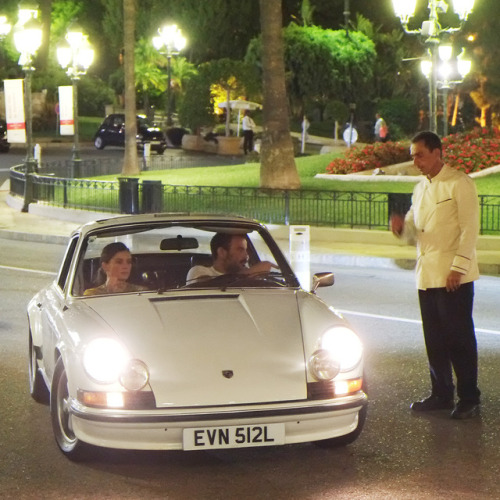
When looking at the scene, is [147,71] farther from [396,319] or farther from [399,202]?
[396,319]

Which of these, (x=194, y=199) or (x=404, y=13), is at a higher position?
(x=404, y=13)

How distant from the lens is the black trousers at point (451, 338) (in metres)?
7.69

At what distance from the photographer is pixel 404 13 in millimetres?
28062

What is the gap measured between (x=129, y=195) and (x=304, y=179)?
22.9ft

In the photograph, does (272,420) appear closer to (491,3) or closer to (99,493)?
(99,493)

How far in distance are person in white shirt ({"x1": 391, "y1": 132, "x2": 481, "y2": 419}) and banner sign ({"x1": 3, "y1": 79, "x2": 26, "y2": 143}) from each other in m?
21.5

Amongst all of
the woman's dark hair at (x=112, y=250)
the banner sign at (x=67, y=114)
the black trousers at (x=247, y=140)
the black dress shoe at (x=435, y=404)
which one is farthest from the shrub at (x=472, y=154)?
the woman's dark hair at (x=112, y=250)

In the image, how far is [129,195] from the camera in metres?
26.3

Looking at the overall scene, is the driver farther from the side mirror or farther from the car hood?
the car hood

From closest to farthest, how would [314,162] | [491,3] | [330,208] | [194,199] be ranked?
[330,208] → [194,199] → [314,162] → [491,3]

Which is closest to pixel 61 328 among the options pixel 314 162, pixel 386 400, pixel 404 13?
pixel 386 400

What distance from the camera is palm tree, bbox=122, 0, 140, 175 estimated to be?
36188mm

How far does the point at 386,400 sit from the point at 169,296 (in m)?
2.04

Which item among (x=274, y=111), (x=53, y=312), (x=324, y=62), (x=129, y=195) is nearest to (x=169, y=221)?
(x=53, y=312)
